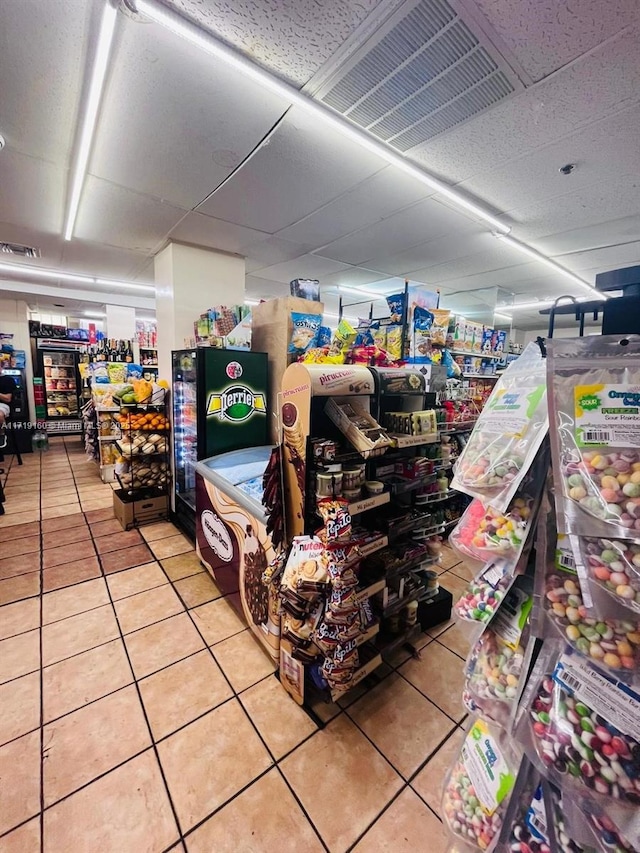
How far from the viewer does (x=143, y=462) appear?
12.5 feet

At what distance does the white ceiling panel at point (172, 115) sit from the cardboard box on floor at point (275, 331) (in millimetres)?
977

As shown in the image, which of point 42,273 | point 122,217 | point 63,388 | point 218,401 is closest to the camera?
point 218,401

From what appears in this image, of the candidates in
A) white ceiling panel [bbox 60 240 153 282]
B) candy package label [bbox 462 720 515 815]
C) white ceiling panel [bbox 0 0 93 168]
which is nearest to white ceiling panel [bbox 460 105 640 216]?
white ceiling panel [bbox 0 0 93 168]

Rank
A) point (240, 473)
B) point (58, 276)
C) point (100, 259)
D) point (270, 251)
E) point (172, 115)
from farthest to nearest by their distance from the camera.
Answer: point (58, 276) → point (100, 259) → point (270, 251) → point (240, 473) → point (172, 115)

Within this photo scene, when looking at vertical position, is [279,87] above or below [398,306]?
above

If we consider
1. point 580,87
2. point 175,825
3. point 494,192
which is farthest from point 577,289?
point 175,825

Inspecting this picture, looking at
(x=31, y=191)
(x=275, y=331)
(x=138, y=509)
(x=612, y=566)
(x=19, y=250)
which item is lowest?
(x=138, y=509)

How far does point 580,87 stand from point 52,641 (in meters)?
4.24

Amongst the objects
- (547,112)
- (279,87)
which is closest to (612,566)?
(279,87)

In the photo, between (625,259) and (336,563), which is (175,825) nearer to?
(336,563)

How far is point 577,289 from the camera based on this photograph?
6109mm

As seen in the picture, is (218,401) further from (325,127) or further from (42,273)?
(42,273)

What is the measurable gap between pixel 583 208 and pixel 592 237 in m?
0.93

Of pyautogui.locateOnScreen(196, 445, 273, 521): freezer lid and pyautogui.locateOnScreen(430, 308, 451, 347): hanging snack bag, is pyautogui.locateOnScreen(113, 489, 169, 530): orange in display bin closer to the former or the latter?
pyautogui.locateOnScreen(196, 445, 273, 521): freezer lid
